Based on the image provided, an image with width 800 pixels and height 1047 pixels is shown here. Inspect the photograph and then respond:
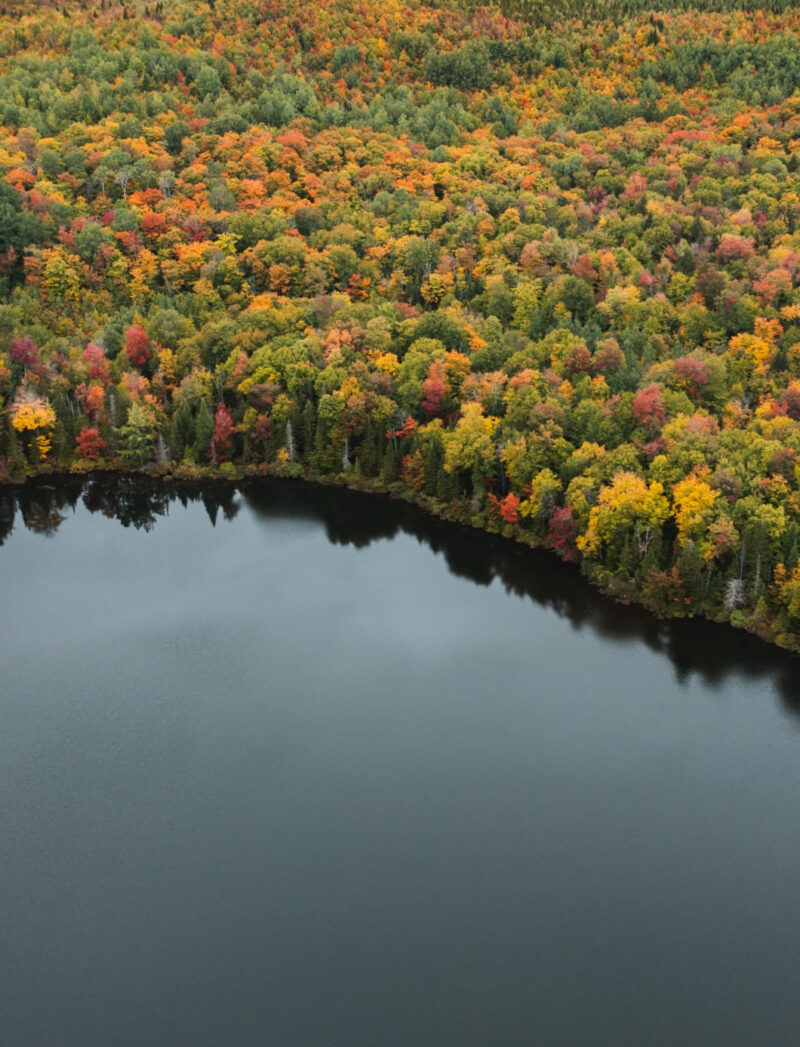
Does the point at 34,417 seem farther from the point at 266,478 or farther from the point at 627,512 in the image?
the point at 627,512

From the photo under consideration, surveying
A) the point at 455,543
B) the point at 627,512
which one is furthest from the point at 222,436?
the point at 627,512

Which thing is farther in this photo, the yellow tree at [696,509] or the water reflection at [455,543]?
the yellow tree at [696,509]

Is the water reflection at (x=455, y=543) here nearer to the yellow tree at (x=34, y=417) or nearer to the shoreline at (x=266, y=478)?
the shoreline at (x=266, y=478)

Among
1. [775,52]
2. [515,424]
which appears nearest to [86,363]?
[515,424]

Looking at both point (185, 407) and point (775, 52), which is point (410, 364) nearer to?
point (185, 407)

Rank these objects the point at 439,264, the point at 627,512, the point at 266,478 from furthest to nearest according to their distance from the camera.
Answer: the point at 439,264
the point at 266,478
the point at 627,512

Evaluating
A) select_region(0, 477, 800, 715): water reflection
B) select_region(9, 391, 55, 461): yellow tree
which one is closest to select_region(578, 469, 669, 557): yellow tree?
select_region(0, 477, 800, 715): water reflection

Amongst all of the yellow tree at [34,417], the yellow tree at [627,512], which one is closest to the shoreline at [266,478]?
the yellow tree at [34,417]
